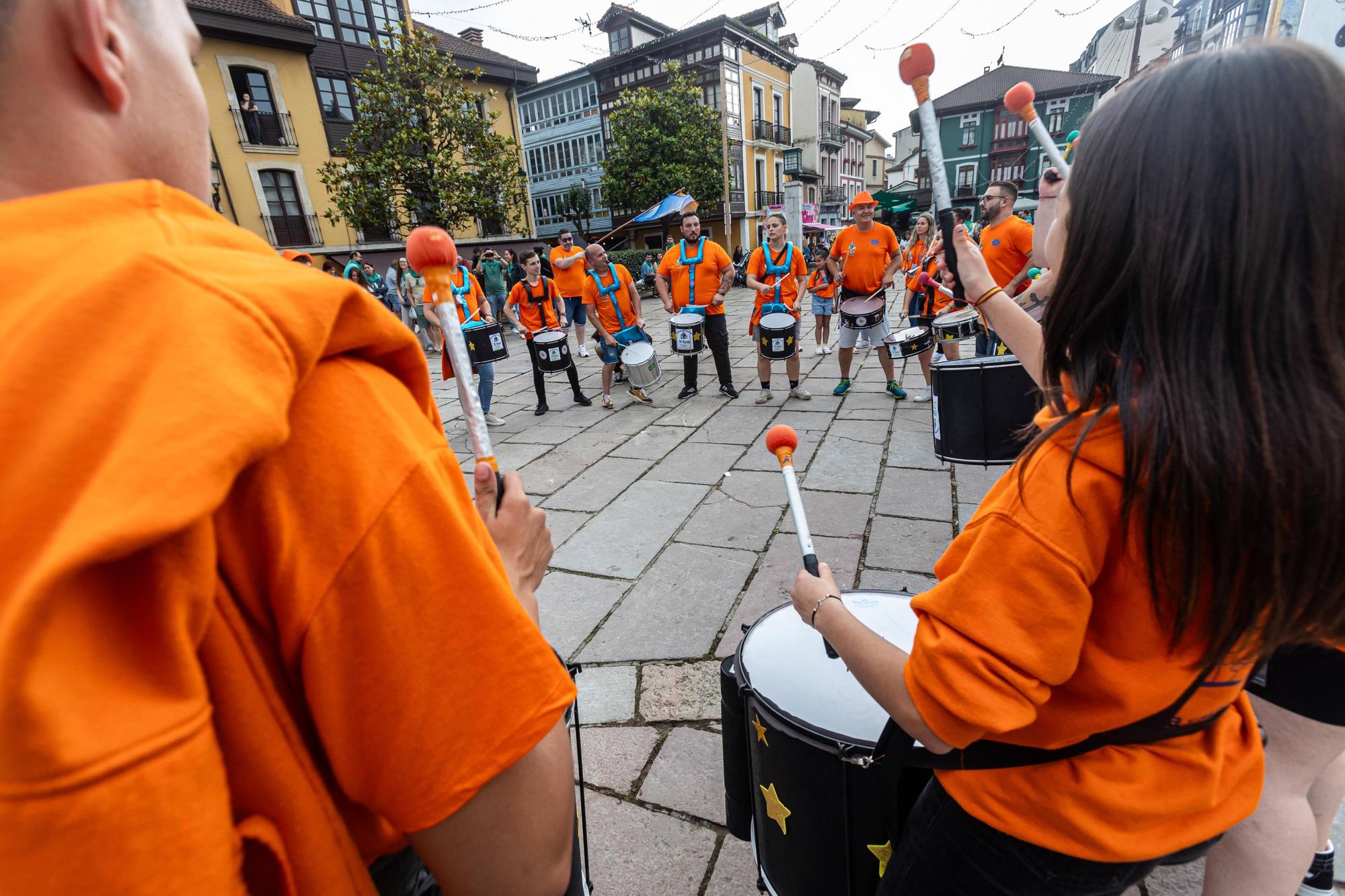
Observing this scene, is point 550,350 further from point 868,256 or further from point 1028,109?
point 1028,109

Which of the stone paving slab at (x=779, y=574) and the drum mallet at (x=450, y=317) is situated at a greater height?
the drum mallet at (x=450, y=317)

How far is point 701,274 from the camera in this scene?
6125 millimetres

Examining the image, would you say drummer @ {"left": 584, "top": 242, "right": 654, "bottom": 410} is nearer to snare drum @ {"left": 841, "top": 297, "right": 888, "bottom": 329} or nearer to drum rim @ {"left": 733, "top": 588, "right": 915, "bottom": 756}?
snare drum @ {"left": 841, "top": 297, "right": 888, "bottom": 329}

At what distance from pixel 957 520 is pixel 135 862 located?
371cm

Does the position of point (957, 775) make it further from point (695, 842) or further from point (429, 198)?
point (429, 198)

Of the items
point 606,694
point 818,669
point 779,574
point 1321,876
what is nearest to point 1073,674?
point 818,669

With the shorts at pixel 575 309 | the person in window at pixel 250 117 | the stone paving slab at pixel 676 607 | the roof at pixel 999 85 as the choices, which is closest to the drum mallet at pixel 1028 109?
the stone paving slab at pixel 676 607

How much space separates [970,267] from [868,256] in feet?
15.3

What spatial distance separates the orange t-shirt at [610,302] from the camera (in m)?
6.25

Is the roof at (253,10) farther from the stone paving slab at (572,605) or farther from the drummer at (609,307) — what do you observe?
the stone paving slab at (572,605)

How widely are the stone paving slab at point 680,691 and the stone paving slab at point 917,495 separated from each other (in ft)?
5.74

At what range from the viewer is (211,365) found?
383 mm

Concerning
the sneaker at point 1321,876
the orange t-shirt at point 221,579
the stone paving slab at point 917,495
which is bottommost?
the stone paving slab at point 917,495

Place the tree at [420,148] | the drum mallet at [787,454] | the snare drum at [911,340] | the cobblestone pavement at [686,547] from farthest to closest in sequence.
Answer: the tree at [420,148]
the snare drum at [911,340]
the cobblestone pavement at [686,547]
the drum mallet at [787,454]
